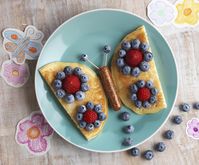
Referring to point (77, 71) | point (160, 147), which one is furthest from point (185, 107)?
point (77, 71)

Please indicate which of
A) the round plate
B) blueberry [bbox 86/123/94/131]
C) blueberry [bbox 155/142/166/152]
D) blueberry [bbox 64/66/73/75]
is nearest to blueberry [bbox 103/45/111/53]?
the round plate

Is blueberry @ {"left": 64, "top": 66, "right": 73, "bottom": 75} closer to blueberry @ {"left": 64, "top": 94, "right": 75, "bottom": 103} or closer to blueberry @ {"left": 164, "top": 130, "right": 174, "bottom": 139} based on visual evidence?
blueberry @ {"left": 64, "top": 94, "right": 75, "bottom": 103}

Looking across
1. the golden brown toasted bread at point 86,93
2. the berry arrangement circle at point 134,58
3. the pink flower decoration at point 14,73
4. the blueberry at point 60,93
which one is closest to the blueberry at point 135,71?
the berry arrangement circle at point 134,58

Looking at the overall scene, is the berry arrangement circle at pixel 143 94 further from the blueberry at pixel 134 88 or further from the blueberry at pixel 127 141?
the blueberry at pixel 127 141

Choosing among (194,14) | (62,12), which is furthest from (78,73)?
(194,14)

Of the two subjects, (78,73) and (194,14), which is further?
(194,14)

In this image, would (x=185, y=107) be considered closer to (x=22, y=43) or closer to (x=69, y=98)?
(x=69, y=98)

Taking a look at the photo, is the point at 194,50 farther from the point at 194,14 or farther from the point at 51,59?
the point at 51,59
